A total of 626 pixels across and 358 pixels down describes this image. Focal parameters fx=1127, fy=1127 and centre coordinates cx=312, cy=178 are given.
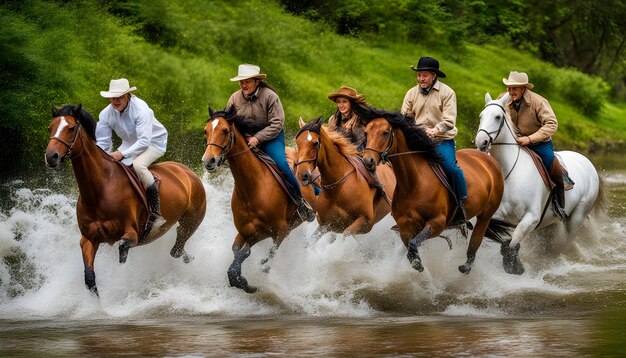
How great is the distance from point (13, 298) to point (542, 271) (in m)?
6.77

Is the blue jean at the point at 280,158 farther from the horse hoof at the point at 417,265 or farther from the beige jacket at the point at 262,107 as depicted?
the horse hoof at the point at 417,265

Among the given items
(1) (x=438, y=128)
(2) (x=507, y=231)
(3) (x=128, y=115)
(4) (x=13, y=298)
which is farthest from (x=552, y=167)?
(4) (x=13, y=298)

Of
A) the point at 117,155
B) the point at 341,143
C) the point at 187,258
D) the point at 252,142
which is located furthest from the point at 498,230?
the point at 117,155

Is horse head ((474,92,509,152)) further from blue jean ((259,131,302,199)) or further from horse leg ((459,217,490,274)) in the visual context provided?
blue jean ((259,131,302,199))

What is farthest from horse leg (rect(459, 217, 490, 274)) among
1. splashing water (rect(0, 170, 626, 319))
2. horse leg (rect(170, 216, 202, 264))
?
horse leg (rect(170, 216, 202, 264))

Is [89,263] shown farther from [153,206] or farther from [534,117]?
[534,117]

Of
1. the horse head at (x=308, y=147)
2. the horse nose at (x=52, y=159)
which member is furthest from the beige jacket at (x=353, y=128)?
the horse nose at (x=52, y=159)

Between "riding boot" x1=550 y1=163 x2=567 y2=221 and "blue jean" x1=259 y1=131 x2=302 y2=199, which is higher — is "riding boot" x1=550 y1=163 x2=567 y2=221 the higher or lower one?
the lower one

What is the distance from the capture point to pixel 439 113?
1278 cm

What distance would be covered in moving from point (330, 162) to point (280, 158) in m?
1.10

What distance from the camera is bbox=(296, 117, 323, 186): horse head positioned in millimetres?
12312

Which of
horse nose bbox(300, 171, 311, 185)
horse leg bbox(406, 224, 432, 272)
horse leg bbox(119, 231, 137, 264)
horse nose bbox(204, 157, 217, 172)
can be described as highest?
horse nose bbox(204, 157, 217, 172)

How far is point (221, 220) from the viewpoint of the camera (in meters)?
15.7

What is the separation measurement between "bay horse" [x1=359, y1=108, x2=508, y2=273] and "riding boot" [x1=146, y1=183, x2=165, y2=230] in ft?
8.51
